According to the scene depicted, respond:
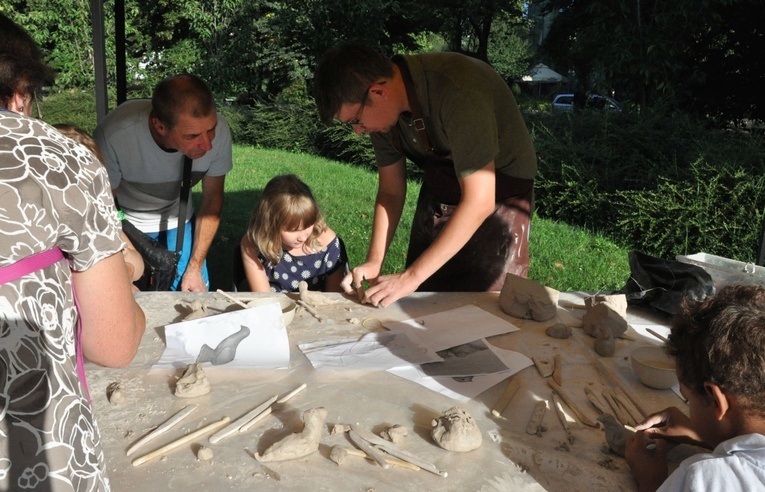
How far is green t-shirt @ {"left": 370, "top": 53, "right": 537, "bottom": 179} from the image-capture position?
2174 millimetres

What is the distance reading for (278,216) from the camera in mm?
2828

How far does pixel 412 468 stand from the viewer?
1.34 m

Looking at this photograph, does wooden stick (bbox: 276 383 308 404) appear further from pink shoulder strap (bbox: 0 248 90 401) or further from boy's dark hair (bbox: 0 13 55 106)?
boy's dark hair (bbox: 0 13 55 106)

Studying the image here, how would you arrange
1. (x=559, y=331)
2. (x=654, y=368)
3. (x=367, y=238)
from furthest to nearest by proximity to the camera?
(x=367, y=238) → (x=559, y=331) → (x=654, y=368)

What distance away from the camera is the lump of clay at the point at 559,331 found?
2.03m

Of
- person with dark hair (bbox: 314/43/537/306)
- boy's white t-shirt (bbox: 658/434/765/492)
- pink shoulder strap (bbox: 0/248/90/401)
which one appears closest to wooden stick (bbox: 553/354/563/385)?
person with dark hair (bbox: 314/43/537/306)

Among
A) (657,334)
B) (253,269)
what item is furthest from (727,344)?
(253,269)

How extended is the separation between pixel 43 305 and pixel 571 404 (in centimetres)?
124

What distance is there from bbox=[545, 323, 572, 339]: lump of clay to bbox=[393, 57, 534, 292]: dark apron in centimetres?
76

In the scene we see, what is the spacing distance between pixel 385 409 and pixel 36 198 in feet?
3.12

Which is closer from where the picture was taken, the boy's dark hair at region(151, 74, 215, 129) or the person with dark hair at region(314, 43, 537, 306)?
the person with dark hair at region(314, 43, 537, 306)

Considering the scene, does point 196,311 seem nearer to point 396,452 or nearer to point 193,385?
point 193,385

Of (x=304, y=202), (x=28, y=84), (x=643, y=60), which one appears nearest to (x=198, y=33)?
(x=643, y=60)

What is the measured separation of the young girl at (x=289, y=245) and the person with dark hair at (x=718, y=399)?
1820 millimetres
